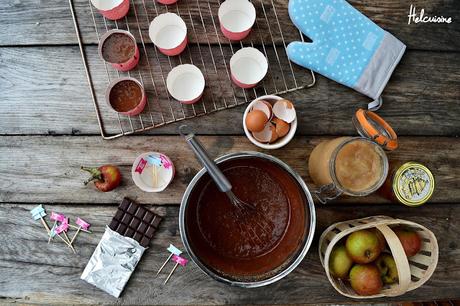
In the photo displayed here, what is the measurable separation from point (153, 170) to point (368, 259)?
570 mm

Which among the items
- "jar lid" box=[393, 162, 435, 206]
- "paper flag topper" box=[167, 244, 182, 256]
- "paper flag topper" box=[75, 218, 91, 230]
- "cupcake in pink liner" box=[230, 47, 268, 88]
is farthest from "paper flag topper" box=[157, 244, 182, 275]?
"jar lid" box=[393, 162, 435, 206]

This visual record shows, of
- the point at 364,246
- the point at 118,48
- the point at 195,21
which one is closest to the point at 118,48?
the point at 118,48

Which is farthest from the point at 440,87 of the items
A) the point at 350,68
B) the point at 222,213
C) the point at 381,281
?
the point at 222,213

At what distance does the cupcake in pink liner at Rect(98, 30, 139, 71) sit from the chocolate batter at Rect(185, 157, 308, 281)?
1.26ft

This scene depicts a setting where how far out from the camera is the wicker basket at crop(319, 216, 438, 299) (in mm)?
872

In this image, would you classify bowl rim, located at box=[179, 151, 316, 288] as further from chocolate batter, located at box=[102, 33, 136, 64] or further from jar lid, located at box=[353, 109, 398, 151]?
chocolate batter, located at box=[102, 33, 136, 64]

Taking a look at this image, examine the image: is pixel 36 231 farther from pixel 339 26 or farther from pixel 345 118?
pixel 339 26

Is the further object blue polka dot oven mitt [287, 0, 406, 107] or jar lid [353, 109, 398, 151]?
blue polka dot oven mitt [287, 0, 406, 107]

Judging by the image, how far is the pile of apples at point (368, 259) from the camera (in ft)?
3.08

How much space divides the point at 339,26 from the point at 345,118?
0.82 feet

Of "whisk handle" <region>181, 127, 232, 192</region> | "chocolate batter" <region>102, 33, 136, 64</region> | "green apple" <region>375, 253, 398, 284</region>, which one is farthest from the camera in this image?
"chocolate batter" <region>102, 33, 136, 64</region>

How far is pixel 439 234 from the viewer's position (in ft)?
3.57

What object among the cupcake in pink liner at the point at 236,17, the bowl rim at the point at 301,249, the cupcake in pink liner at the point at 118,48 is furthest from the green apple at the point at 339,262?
the cupcake in pink liner at the point at 118,48

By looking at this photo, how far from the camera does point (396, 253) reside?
2.85 ft
